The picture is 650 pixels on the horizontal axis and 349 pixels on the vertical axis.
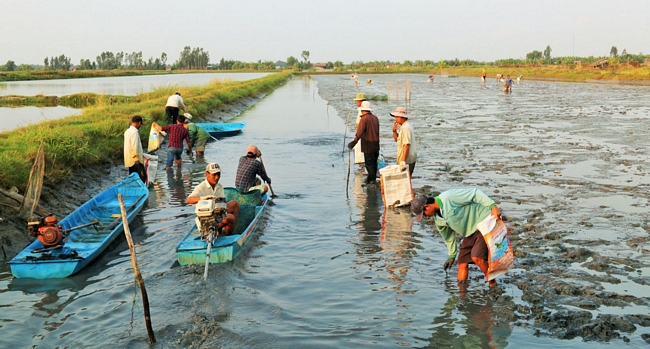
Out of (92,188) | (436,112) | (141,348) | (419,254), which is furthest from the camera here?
(436,112)

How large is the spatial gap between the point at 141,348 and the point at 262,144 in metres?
16.1

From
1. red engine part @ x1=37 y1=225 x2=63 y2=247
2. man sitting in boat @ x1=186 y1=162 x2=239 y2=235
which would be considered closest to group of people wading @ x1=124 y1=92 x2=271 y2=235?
man sitting in boat @ x1=186 y1=162 x2=239 y2=235

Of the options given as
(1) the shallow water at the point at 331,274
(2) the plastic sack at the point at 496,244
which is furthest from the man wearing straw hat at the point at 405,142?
(2) the plastic sack at the point at 496,244

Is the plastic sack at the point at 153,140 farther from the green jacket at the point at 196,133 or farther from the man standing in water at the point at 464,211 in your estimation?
the man standing in water at the point at 464,211

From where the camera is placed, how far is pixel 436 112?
32.7 m

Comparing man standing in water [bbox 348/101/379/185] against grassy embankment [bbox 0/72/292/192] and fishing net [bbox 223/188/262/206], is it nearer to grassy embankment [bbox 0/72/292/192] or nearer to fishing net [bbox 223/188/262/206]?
fishing net [bbox 223/188/262/206]

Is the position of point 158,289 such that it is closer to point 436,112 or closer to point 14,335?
point 14,335

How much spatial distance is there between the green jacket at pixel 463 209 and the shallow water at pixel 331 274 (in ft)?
3.42

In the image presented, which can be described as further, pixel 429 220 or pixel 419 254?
pixel 429 220

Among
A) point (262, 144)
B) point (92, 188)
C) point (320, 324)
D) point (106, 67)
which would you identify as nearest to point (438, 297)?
point (320, 324)

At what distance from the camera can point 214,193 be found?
8.81 m

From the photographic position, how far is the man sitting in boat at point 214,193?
861 cm

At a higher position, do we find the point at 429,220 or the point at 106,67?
the point at 106,67

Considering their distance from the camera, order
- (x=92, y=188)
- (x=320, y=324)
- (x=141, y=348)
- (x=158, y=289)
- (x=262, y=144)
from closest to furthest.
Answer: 1. (x=141, y=348)
2. (x=320, y=324)
3. (x=158, y=289)
4. (x=92, y=188)
5. (x=262, y=144)
